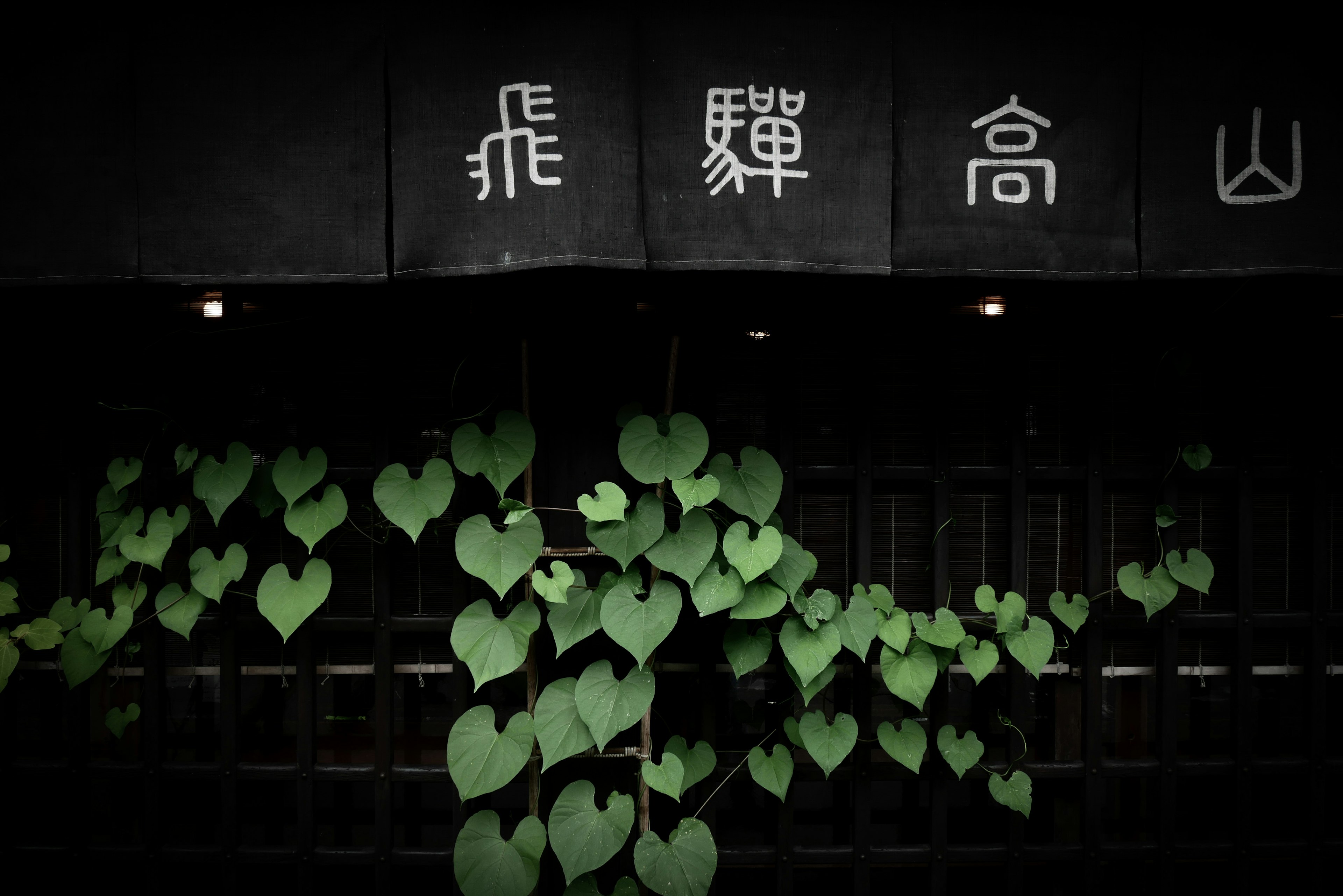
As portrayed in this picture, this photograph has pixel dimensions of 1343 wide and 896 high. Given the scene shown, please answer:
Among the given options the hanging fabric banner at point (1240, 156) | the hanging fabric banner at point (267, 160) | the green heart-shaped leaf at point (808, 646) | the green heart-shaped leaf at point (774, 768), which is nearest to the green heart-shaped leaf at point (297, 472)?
the hanging fabric banner at point (267, 160)

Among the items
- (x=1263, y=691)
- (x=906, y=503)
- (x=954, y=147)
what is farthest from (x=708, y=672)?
(x=1263, y=691)

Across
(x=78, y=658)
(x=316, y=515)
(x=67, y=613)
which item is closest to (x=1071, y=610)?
(x=316, y=515)

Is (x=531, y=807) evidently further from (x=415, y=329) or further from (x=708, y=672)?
(x=415, y=329)

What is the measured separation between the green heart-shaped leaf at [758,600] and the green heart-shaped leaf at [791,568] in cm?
3

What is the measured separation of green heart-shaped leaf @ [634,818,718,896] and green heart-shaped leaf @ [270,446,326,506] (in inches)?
83.6

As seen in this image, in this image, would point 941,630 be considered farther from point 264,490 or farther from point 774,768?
point 264,490

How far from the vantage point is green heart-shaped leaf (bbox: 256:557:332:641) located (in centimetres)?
330

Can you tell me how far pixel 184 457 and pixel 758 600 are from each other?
265cm

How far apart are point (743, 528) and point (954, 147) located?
5.78ft

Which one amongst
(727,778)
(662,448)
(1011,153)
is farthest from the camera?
(727,778)

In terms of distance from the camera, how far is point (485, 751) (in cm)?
325

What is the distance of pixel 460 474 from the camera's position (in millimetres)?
3660

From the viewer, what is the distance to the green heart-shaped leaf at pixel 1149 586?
11.5ft

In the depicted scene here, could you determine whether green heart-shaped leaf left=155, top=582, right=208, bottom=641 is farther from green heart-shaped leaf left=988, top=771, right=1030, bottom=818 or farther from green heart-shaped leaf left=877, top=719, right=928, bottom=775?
green heart-shaped leaf left=988, top=771, right=1030, bottom=818
